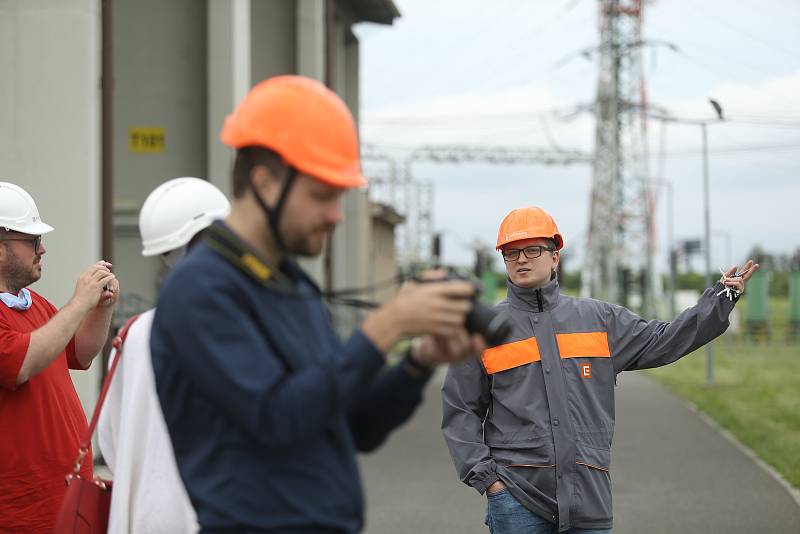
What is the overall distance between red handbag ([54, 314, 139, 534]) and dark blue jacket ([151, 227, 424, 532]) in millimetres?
995

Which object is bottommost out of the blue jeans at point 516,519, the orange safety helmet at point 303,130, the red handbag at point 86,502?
the blue jeans at point 516,519

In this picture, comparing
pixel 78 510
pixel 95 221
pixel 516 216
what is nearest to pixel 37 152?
pixel 95 221

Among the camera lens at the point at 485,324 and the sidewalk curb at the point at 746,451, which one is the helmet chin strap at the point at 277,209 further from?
the sidewalk curb at the point at 746,451

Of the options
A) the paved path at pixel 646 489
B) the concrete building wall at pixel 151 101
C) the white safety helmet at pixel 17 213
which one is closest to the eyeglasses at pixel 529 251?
the white safety helmet at pixel 17 213

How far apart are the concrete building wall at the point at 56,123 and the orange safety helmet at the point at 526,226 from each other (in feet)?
18.1

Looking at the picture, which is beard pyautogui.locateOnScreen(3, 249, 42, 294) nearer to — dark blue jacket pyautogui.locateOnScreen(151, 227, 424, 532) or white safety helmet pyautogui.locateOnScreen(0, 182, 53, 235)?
white safety helmet pyautogui.locateOnScreen(0, 182, 53, 235)

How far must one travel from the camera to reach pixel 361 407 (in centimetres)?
276

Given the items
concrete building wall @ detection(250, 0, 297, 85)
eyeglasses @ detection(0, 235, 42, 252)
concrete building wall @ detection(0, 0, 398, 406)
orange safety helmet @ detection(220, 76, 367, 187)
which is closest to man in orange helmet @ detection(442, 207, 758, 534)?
eyeglasses @ detection(0, 235, 42, 252)

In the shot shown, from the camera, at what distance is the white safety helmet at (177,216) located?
3.84m

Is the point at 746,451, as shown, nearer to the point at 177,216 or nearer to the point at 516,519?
the point at 516,519

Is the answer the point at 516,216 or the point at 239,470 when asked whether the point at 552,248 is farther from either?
the point at 239,470

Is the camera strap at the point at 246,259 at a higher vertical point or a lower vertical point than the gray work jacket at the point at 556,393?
higher

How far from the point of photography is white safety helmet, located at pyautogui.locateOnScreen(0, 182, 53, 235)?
4488mm

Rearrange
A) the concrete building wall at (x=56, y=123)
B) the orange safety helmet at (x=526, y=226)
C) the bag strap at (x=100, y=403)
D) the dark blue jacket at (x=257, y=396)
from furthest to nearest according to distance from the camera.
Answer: the concrete building wall at (x=56, y=123)
the orange safety helmet at (x=526, y=226)
the bag strap at (x=100, y=403)
the dark blue jacket at (x=257, y=396)
